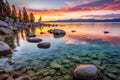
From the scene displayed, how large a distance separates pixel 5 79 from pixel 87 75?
413 cm

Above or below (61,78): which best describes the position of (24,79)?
above

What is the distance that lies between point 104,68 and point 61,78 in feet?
11.2

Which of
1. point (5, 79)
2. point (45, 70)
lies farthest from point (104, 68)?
point (5, 79)

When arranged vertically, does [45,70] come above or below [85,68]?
below

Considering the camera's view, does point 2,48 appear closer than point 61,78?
No

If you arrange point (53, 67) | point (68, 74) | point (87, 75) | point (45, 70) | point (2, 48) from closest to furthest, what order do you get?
1. point (87, 75)
2. point (68, 74)
3. point (45, 70)
4. point (53, 67)
5. point (2, 48)

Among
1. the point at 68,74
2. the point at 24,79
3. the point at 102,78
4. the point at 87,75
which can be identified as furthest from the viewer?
the point at 68,74

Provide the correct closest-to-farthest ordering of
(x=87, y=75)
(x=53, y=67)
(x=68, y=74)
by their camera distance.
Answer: (x=87, y=75), (x=68, y=74), (x=53, y=67)

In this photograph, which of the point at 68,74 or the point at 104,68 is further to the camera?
the point at 104,68

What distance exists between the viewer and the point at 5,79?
6.90 m

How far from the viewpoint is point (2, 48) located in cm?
1122

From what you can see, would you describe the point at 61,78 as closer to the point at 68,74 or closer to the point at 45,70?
the point at 68,74

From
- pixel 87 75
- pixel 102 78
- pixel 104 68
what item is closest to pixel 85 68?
pixel 87 75

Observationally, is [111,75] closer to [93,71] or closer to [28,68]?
[93,71]
